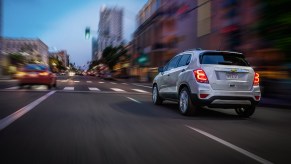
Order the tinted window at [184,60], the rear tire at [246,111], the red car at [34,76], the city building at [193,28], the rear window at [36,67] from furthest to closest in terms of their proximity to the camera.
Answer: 1. the city building at [193,28]
2. the rear window at [36,67]
3. the red car at [34,76]
4. the tinted window at [184,60]
5. the rear tire at [246,111]

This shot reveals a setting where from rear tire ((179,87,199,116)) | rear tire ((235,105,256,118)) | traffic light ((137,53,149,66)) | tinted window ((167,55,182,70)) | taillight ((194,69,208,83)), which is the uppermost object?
traffic light ((137,53,149,66))

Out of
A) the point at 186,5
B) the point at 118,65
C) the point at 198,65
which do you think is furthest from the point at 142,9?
the point at 198,65

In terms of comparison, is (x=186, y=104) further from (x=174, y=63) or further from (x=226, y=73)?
(x=174, y=63)

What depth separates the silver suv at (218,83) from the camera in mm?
8055

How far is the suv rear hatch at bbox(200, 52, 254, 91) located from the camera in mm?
8102

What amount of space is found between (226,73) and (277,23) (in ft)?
23.4

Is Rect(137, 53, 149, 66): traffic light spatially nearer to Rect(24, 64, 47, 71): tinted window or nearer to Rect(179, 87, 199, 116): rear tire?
Rect(24, 64, 47, 71): tinted window

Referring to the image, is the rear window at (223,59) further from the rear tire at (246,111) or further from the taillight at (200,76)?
the rear tire at (246,111)

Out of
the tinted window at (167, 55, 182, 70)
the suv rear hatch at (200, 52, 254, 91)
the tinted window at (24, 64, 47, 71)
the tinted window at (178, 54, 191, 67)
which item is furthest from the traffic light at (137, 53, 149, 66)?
the suv rear hatch at (200, 52, 254, 91)

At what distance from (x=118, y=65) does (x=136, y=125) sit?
3576 inches

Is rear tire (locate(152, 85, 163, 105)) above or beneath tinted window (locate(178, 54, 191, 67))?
beneath

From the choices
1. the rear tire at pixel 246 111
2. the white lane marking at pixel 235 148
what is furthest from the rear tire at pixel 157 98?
the white lane marking at pixel 235 148

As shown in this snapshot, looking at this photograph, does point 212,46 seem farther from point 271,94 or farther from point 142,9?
point 142,9

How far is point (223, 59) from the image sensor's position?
8406 millimetres
